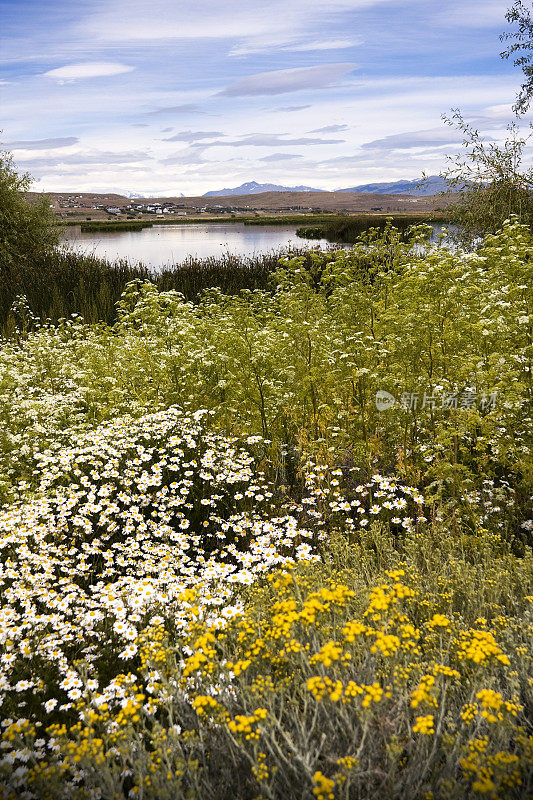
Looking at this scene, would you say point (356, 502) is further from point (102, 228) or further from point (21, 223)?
point (102, 228)

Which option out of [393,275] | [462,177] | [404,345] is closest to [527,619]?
[404,345]

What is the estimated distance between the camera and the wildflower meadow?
1.88 metres

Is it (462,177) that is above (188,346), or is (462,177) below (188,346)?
above

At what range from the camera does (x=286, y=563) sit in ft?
8.79

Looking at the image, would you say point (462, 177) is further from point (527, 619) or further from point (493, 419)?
point (527, 619)

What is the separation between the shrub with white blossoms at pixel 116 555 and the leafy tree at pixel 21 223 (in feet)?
50.1

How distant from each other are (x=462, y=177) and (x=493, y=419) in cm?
1034

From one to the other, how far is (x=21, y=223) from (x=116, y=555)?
61.6 ft

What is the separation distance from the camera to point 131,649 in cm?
264

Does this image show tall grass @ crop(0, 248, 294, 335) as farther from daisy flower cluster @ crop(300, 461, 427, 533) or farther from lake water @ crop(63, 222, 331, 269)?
daisy flower cluster @ crop(300, 461, 427, 533)

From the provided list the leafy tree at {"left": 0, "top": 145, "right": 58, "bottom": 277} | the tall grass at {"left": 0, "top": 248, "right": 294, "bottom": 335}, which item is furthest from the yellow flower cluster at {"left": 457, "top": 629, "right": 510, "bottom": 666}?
the leafy tree at {"left": 0, "top": 145, "right": 58, "bottom": 277}

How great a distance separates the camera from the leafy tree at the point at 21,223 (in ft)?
59.6

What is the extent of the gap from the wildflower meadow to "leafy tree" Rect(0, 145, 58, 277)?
13.0 m

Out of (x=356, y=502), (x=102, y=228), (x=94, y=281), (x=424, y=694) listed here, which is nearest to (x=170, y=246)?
(x=94, y=281)
